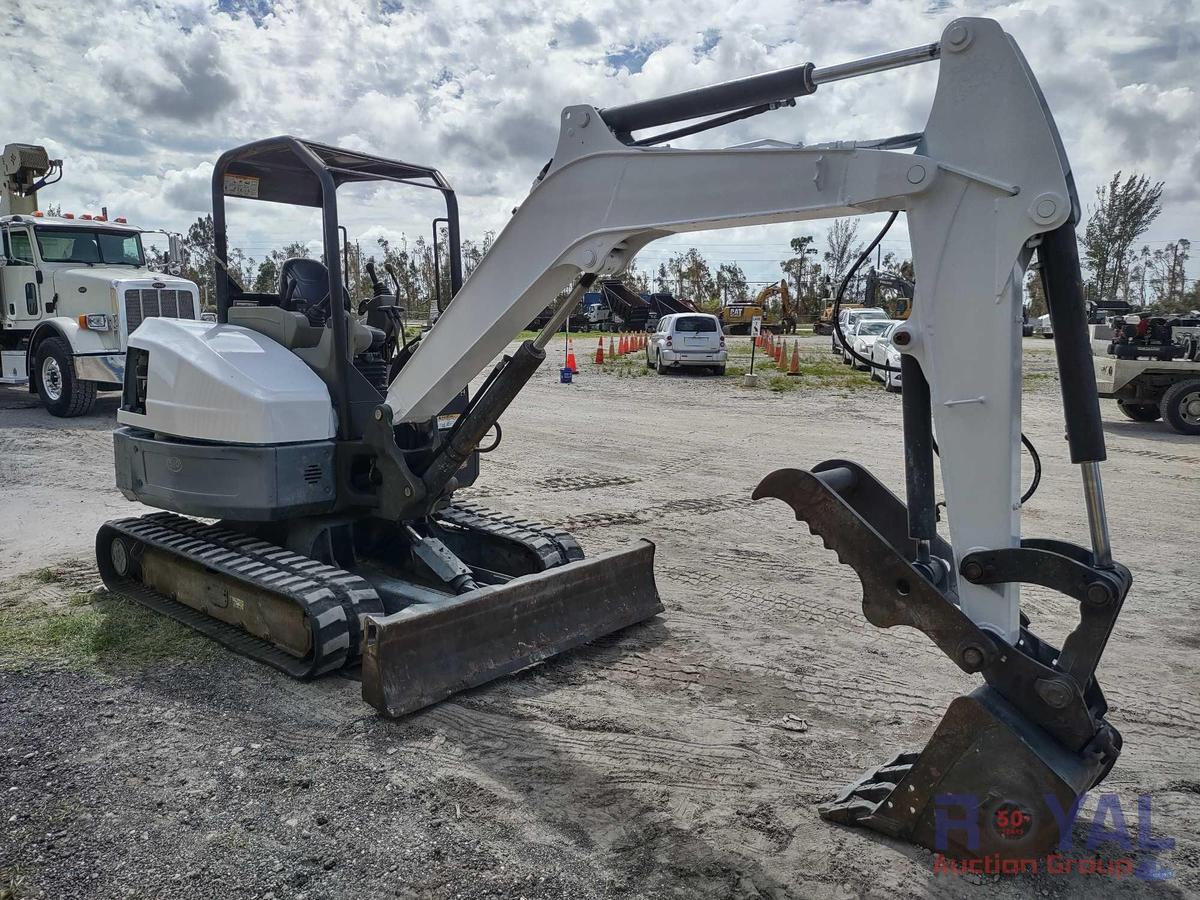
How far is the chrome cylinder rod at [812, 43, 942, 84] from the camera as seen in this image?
3.23 metres

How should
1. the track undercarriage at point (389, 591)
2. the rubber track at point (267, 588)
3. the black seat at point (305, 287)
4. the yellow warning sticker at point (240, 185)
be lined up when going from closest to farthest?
the track undercarriage at point (389, 591) → the rubber track at point (267, 588) → the black seat at point (305, 287) → the yellow warning sticker at point (240, 185)

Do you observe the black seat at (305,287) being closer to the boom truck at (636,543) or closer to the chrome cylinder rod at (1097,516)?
the boom truck at (636,543)

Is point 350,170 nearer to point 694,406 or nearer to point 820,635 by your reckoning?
point 820,635

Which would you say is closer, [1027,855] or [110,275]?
[1027,855]

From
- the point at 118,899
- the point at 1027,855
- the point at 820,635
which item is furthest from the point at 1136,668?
the point at 118,899

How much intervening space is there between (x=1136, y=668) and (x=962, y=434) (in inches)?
103

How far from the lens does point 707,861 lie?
3.25 meters

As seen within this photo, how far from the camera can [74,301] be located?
14.0 m

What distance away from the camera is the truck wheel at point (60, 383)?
43.6 feet

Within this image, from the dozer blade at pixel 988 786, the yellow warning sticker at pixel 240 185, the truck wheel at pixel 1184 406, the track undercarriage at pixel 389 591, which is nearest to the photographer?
the dozer blade at pixel 988 786

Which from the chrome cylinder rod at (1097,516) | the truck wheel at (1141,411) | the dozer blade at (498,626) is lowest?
the dozer blade at (498,626)

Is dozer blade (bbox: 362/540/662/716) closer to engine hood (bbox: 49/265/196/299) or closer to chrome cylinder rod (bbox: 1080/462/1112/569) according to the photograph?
chrome cylinder rod (bbox: 1080/462/1112/569)

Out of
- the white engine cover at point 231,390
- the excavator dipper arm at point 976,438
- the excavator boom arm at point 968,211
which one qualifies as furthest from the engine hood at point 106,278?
the excavator dipper arm at point 976,438

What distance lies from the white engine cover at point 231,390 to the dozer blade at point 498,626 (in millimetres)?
1277
